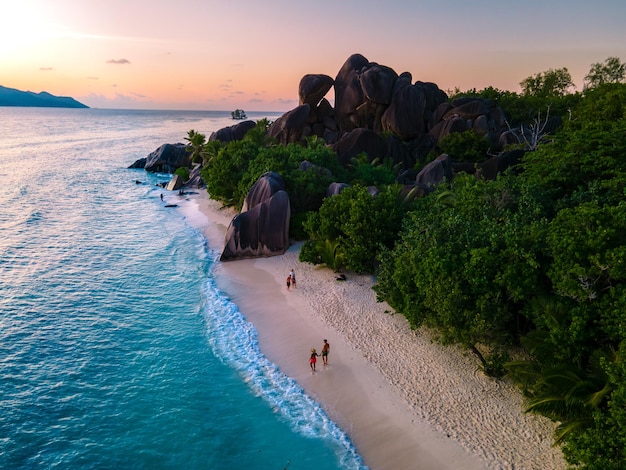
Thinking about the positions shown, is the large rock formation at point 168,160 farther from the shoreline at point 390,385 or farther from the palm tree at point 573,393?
the palm tree at point 573,393

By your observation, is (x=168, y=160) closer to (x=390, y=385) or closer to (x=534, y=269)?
(x=390, y=385)

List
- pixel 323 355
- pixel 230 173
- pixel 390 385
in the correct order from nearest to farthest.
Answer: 1. pixel 390 385
2. pixel 323 355
3. pixel 230 173

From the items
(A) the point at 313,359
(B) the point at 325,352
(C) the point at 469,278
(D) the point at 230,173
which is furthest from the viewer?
(D) the point at 230,173

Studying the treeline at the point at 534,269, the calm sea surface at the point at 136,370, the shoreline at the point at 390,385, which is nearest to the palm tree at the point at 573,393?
the treeline at the point at 534,269

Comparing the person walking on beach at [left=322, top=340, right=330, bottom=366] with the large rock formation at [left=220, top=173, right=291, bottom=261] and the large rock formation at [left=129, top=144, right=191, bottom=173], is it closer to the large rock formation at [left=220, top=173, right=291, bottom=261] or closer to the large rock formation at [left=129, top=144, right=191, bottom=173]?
the large rock formation at [left=220, top=173, right=291, bottom=261]

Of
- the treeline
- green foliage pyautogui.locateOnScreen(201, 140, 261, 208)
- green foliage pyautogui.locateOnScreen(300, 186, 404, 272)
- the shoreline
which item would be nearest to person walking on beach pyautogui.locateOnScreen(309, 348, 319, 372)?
the shoreline

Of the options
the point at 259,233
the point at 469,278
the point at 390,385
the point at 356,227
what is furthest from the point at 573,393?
the point at 259,233
